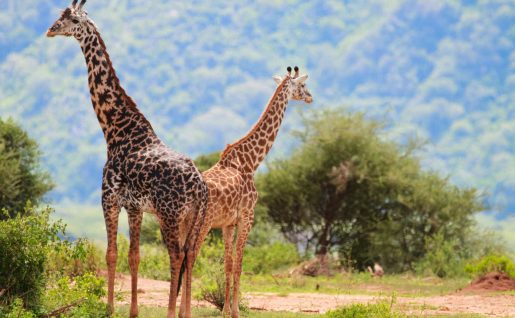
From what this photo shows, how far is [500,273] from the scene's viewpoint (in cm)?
1781

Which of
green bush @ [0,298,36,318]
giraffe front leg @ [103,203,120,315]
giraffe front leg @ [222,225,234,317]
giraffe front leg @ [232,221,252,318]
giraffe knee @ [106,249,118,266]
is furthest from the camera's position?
giraffe front leg @ [222,225,234,317]

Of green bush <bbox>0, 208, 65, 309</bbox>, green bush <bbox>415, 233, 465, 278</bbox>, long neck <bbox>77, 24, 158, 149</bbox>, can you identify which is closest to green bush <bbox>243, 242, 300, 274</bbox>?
green bush <bbox>415, 233, 465, 278</bbox>

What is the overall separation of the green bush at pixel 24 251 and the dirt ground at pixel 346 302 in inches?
68.0

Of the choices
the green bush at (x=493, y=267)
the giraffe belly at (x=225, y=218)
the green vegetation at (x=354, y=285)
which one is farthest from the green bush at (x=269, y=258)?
the giraffe belly at (x=225, y=218)

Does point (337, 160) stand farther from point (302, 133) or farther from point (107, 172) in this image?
point (107, 172)

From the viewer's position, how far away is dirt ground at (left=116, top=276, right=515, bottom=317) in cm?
1289

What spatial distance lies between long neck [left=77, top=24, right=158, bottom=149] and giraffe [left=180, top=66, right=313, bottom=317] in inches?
43.8

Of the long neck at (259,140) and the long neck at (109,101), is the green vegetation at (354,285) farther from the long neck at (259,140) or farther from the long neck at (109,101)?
the long neck at (109,101)

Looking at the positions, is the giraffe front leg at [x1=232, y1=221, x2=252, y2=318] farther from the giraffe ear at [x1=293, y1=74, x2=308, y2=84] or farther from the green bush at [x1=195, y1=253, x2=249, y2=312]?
the giraffe ear at [x1=293, y1=74, x2=308, y2=84]

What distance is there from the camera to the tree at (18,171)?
1043 inches

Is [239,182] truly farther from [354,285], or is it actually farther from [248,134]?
[354,285]

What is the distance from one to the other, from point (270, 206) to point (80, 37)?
20.6m

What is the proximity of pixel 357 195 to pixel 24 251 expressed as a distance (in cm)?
2074

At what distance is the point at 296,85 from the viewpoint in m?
12.5
